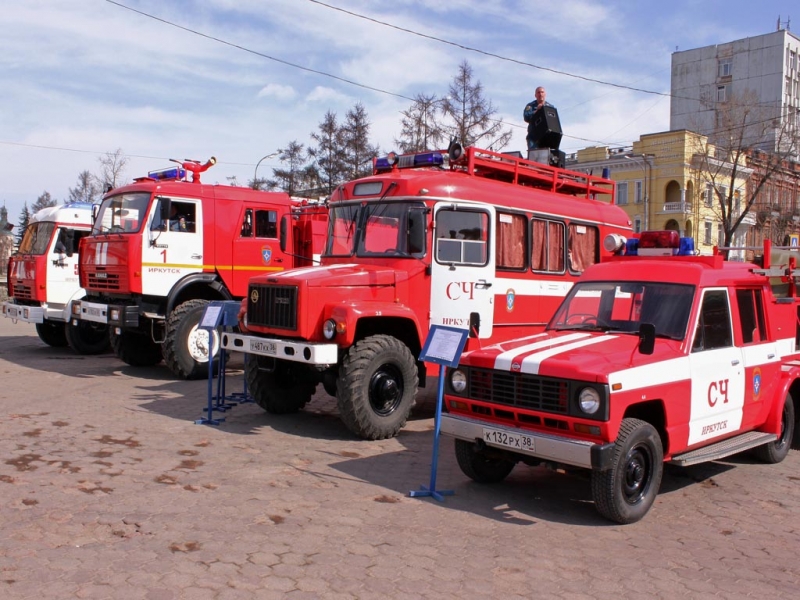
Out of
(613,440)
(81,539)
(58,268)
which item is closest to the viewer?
(81,539)

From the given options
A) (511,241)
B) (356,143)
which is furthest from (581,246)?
(356,143)

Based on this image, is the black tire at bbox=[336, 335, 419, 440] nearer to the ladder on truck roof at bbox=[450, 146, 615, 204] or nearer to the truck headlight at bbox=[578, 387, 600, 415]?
the ladder on truck roof at bbox=[450, 146, 615, 204]

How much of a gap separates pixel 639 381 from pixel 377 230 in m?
4.29

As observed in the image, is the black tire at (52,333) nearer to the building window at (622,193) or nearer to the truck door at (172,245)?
the truck door at (172,245)

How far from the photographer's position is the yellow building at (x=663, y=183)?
5166 cm

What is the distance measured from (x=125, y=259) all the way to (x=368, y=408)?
5841mm

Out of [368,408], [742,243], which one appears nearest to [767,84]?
[742,243]

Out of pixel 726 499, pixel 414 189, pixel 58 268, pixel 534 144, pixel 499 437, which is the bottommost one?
pixel 726 499

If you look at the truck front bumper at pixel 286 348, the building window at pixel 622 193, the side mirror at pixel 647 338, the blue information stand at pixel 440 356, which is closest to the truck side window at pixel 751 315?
the side mirror at pixel 647 338

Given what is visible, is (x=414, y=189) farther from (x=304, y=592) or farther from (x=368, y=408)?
(x=304, y=592)

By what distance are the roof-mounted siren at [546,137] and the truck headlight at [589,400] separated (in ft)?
22.2

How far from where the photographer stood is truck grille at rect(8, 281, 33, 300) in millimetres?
15172

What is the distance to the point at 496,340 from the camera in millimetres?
9789

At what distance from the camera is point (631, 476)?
5707 millimetres
